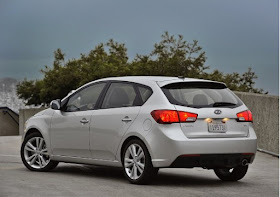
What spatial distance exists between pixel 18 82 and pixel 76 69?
13.0 metres

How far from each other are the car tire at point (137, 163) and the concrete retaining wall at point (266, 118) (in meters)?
6.32

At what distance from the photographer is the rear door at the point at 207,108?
9.80 m

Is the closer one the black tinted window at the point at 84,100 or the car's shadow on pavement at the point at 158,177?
the car's shadow on pavement at the point at 158,177

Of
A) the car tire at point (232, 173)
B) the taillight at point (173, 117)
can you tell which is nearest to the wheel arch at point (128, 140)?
the taillight at point (173, 117)

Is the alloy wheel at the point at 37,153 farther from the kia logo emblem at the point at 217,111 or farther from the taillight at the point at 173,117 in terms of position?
the kia logo emblem at the point at 217,111

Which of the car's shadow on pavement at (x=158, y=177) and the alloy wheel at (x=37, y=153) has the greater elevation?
the alloy wheel at (x=37, y=153)

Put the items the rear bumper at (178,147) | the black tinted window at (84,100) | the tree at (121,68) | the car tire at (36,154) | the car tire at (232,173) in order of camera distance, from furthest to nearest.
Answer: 1. the tree at (121,68)
2. the car tire at (36,154)
3. the black tinted window at (84,100)
4. the car tire at (232,173)
5. the rear bumper at (178,147)

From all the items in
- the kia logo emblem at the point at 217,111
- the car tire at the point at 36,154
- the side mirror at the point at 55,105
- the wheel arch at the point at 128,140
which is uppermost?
the side mirror at the point at 55,105

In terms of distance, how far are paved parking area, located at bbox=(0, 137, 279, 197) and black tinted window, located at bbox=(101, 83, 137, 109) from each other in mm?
1116

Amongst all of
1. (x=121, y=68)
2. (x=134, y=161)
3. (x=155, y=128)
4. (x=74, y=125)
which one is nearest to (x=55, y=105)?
(x=74, y=125)

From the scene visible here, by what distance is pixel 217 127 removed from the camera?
992 centimetres

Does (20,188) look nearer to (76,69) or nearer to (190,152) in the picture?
(190,152)

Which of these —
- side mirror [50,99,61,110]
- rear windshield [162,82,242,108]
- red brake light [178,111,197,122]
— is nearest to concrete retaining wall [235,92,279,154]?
rear windshield [162,82,242,108]

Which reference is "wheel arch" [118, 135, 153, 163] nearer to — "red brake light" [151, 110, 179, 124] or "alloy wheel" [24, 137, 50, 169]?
"red brake light" [151, 110, 179, 124]
